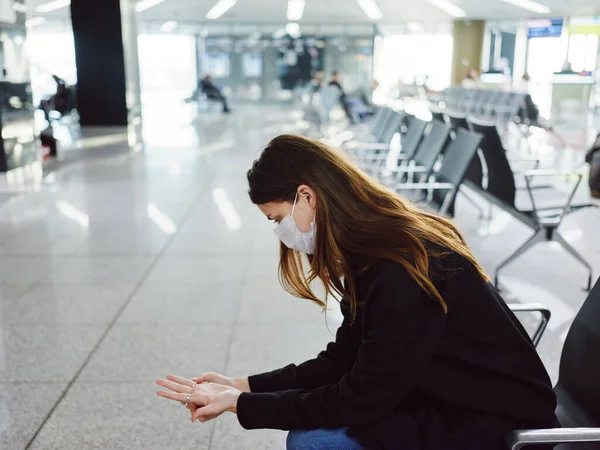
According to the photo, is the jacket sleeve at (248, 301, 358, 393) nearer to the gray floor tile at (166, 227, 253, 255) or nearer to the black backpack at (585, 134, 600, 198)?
the gray floor tile at (166, 227, 253, 255)

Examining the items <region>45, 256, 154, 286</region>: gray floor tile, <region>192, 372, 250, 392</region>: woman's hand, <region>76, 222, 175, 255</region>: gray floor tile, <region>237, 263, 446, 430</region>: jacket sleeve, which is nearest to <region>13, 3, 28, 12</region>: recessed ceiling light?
<region>76, 222, 175, 255</region>: gray floor tile

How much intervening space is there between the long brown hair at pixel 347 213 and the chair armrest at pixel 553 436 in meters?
0.29

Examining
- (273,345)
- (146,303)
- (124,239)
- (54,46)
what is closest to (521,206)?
(273,345)

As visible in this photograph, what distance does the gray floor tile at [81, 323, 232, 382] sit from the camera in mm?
2711

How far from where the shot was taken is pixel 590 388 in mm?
1508

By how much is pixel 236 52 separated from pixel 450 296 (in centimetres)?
2260

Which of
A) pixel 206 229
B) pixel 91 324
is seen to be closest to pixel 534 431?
pixel 91 324

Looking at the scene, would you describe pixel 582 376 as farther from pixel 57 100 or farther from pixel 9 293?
pixel 57 100

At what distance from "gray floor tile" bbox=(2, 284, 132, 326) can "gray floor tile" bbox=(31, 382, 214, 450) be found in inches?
31.6

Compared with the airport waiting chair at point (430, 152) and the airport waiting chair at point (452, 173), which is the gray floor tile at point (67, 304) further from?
the airport waiting chair at point (430, 152)

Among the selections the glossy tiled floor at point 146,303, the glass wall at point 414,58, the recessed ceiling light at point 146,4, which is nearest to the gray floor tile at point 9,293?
the glossy tiled floor at point 146,303

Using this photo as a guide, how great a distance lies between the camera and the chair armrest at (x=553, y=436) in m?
1.19

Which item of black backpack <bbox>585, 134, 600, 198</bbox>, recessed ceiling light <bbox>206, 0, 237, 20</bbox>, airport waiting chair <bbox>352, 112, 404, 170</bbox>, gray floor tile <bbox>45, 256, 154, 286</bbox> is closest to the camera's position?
gray floor tile <bbox>45, 256, 154, 286</bbox>

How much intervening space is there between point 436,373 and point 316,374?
379 mm
